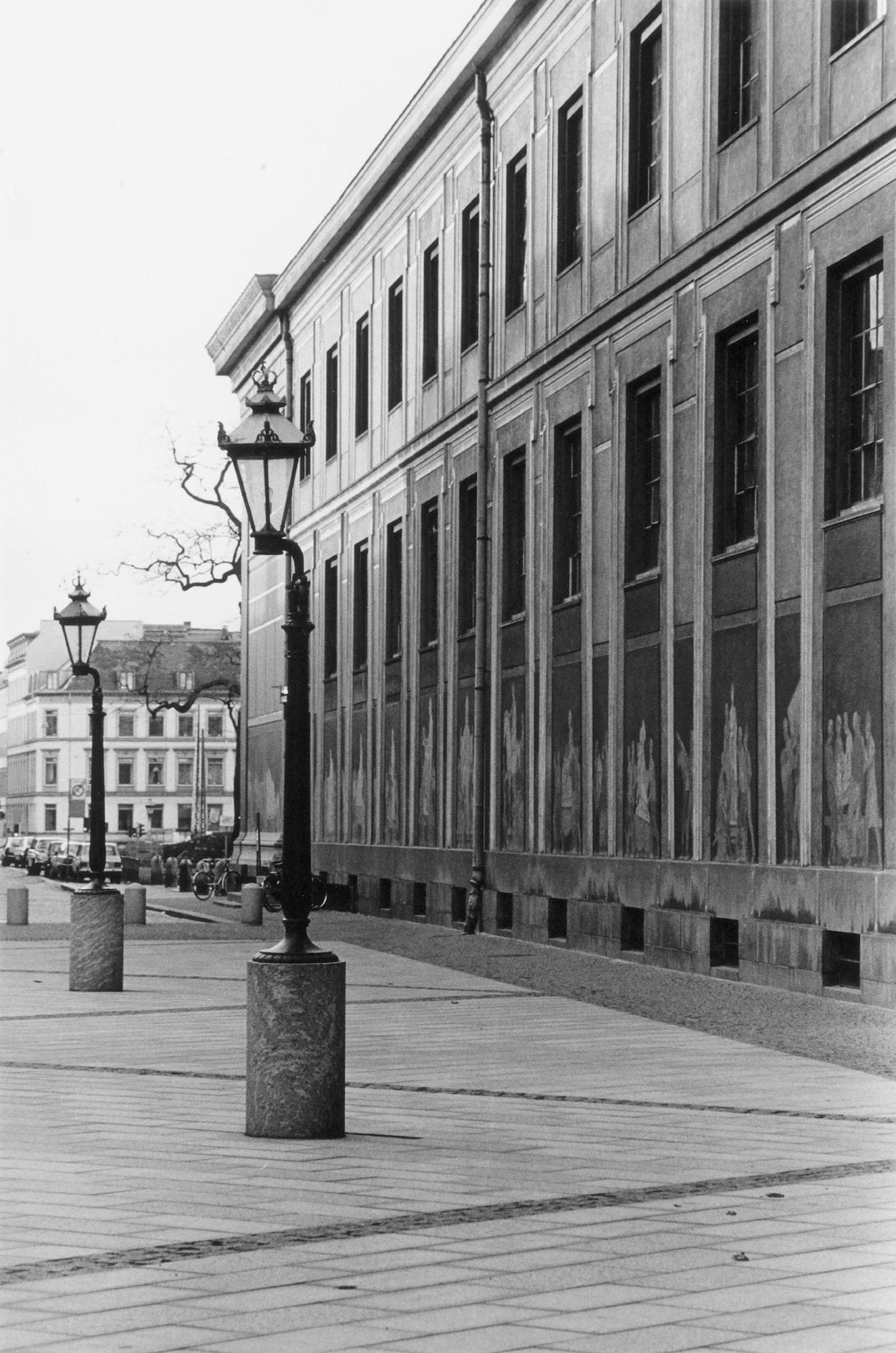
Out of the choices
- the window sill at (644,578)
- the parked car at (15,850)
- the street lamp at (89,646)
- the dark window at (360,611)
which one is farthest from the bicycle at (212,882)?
the parked car at (15,850)

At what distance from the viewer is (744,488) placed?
19.6 metres

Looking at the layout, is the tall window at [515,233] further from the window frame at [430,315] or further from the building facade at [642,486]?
the window frame at [430,315]

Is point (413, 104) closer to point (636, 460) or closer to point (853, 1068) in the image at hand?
point (636, 460)

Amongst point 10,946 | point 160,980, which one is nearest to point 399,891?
point 10,946

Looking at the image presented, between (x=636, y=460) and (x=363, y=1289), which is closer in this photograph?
(x=363, y=1289)

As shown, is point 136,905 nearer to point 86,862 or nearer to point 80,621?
point 80,621

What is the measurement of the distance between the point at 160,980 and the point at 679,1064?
8071mm

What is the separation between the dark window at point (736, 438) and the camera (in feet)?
63.9

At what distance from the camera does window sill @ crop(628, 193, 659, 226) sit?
22.0 metres

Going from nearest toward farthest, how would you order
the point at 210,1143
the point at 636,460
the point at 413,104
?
the point at 210,1143 < the point at 636,460 < the point at 413,104

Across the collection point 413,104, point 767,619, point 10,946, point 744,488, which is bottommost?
point 10,946

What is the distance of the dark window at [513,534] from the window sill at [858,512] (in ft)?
33.4

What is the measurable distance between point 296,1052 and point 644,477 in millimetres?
14267

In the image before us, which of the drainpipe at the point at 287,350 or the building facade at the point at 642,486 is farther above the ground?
the drainpipe at the point at 287,350
